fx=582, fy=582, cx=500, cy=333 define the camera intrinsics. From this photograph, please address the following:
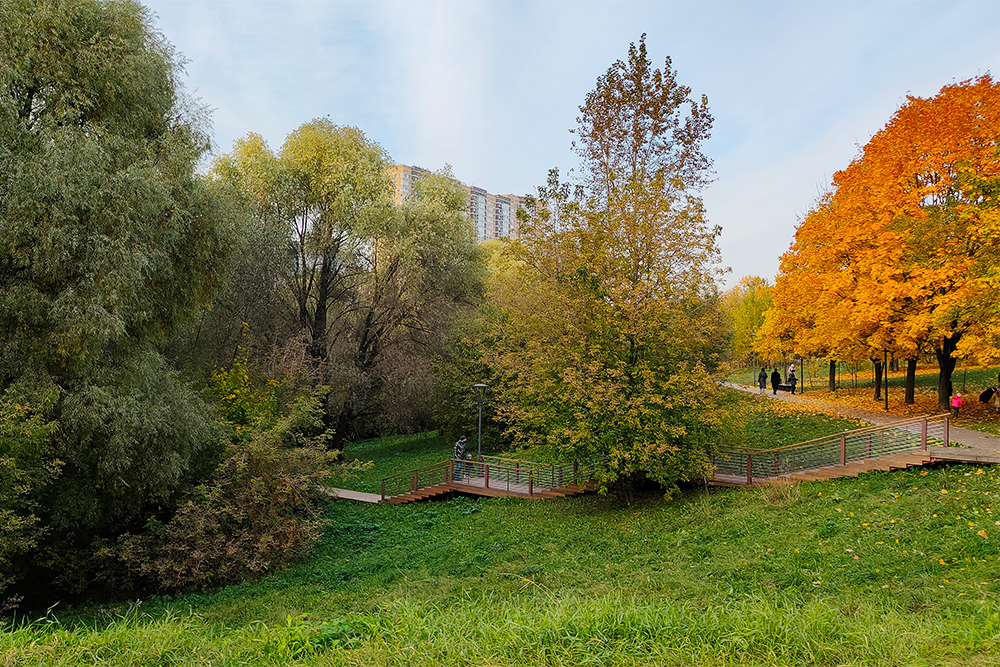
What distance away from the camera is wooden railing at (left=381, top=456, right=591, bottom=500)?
1780 cm

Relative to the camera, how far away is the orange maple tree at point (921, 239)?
54.7 feet

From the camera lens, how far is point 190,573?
41.3 ft

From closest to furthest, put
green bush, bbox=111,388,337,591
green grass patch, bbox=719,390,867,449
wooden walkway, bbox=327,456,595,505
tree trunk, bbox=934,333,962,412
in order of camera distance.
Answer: green bush, bbox=111,388,337,591
green grass patch, bbox=719,390,867,449
wooden walkway, bbox=327,456,595,505
tree trunk, bbox=934,333,962,412

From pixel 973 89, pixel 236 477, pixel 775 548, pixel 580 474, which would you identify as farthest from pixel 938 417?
pixel 236 477

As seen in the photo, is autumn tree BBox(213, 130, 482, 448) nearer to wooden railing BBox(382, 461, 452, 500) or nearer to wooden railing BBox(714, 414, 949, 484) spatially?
wooden railing BBox(382, 461, 452, 500)

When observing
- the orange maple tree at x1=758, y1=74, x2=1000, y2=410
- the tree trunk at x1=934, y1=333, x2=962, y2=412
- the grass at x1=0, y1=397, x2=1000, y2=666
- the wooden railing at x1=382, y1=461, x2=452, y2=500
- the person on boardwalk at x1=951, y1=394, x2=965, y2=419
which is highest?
the orange maple tree at x1=758, y1=74, x2=1000, y2=410

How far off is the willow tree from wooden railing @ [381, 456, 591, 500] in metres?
2.28

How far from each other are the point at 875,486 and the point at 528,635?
35.6 feet

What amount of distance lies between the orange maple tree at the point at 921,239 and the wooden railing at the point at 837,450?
15.3 ft

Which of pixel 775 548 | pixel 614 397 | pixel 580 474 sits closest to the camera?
pixel 775 548

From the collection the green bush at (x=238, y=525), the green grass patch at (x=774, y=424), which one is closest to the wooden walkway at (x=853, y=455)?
the green grass patch at (x=774, y=424)

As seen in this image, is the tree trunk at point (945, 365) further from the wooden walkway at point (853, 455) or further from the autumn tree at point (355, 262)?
the autumn tree at point (355, 262)

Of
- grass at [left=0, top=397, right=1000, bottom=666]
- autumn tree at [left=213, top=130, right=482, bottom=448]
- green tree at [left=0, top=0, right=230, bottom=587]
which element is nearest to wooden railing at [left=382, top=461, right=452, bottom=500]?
grass at [left=0, top=397, right=1000, bottom=666]

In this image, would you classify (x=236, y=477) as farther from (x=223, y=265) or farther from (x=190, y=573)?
(x=223, y=265)
